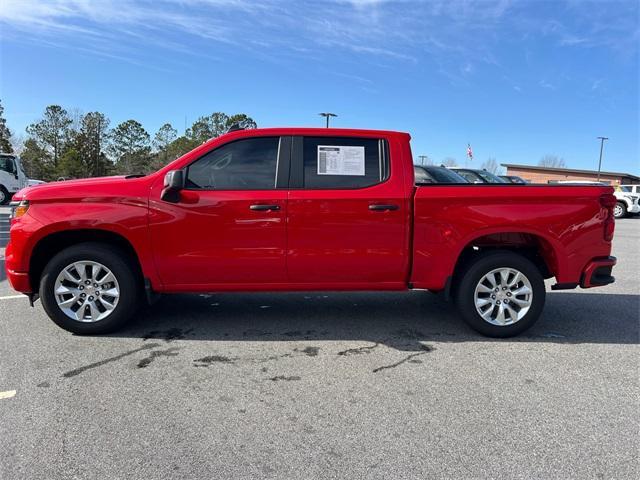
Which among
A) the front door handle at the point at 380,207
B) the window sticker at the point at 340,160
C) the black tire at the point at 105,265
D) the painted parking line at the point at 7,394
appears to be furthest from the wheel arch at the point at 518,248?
the painted parking line at the point at 7,394

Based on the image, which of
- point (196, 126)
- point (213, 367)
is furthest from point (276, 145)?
point (196, 126)

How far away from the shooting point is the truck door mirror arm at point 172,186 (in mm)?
4031

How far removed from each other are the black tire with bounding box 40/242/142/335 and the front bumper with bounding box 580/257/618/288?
4.33 meters

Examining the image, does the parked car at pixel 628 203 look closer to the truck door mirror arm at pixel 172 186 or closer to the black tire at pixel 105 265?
the truck door mirror arm at pixel 172 186

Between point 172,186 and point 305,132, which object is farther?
point 305,132

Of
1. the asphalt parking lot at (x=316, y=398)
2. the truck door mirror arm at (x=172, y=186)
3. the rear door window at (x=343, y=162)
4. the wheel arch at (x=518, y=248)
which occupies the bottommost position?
the asphalt parking lot at (x=316, y=398)

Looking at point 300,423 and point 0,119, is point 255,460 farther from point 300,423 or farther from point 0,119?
point 0,119

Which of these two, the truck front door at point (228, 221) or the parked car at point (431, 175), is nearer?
the truck front door at point (228, 221)

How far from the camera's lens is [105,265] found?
4223mm

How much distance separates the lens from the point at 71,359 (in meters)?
3.78

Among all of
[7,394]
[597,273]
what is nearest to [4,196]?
[7,394]

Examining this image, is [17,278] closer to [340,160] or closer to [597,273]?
[340,160]

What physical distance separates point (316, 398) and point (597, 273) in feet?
10.2

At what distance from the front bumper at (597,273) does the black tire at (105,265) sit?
4326 mm
